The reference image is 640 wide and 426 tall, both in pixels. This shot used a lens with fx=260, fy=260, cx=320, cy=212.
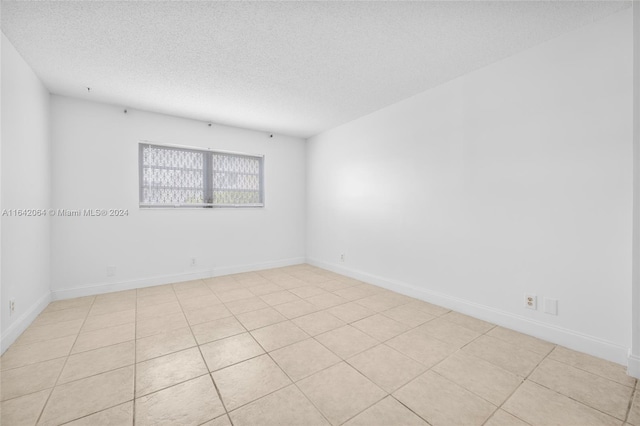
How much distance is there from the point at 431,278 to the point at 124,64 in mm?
4085

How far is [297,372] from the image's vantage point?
1.84 meters

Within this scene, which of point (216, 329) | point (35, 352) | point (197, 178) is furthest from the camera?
point (197, 178)

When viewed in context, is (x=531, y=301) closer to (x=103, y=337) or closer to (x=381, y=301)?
(x=381, y=301)

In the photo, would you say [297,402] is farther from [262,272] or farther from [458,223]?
[262,272]

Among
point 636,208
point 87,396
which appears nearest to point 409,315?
point 636,208

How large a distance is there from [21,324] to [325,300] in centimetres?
298

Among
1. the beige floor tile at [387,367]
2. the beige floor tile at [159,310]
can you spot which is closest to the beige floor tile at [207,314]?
the beige floor tile at [159,310]

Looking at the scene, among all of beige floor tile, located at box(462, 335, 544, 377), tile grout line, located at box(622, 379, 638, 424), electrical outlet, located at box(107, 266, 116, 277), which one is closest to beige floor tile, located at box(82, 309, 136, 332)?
electrical outlet, located at box(107, 266, 116, 277)

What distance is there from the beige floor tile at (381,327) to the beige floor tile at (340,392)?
60 cm

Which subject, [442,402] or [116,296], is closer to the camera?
[442,402]

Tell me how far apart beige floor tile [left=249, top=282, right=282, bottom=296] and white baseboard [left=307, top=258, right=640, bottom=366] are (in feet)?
5.23

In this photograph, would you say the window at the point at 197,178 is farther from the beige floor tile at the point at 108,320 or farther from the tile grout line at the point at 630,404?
the tile grout line at the point at 630,404

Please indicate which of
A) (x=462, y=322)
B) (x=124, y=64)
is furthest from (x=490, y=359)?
(x=124, y=64)

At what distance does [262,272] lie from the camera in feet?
15.6
